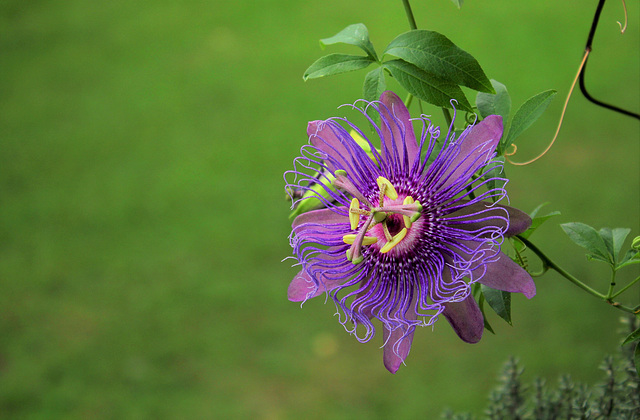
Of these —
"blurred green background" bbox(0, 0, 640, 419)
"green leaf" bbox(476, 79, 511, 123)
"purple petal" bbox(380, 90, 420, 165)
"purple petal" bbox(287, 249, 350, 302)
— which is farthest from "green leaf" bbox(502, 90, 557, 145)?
"blurred green background" bbox(0, 0, 640, 419)

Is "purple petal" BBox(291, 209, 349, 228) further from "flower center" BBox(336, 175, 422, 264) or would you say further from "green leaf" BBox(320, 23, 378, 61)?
"green leaf" BBox(320, 23, 378, 61)

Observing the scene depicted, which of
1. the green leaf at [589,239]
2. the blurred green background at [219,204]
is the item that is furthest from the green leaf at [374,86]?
the blurred green background at [219,204]

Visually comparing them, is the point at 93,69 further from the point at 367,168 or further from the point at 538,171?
the point at 367,168

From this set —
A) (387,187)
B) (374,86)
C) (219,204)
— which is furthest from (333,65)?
(219,204)

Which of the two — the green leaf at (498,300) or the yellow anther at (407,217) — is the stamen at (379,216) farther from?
the green leaf at (498,300)

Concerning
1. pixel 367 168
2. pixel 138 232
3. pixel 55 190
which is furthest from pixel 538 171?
pixel 367 168
